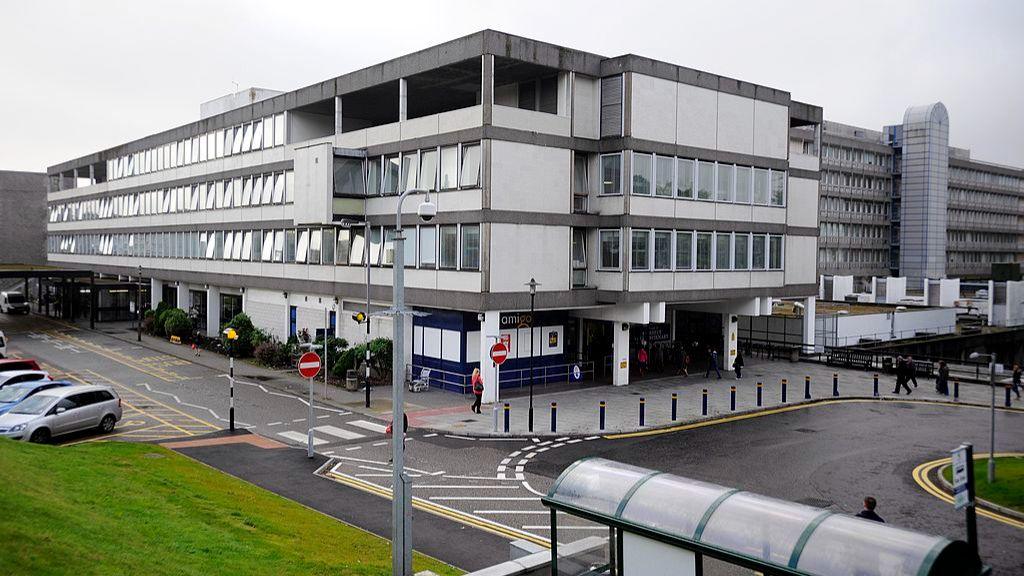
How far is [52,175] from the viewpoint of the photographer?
86.4 metres

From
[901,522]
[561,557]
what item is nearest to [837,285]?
[901,522]

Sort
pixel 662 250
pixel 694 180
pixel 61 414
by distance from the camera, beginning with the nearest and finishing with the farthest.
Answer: pixel 61 414, pixel 662 250, pixel 694 180

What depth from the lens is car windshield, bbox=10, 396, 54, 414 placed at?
23766mm

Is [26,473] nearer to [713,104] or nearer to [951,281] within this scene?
[713,104]

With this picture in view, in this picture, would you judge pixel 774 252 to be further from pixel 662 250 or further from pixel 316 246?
pixel 316 246

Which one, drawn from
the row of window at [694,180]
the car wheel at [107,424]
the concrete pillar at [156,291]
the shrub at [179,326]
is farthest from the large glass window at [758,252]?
the concrete pillar at [156,291]

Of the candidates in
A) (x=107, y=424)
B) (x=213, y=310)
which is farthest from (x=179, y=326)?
(x=107, y=424)

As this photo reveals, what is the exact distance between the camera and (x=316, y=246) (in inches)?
1708

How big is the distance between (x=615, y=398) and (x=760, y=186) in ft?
49.8

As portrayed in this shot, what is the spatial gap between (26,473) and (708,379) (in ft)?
100

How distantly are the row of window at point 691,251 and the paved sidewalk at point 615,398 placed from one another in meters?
5.50

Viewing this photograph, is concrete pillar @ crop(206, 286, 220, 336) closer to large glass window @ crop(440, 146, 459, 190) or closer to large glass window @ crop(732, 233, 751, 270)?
large glass window @ crop(440, 146, 459, 190)

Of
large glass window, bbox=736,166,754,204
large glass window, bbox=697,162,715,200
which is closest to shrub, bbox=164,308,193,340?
large glass window, bbox=697,162,715,200

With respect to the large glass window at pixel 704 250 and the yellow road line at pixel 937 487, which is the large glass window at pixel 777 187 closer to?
the large glass window at pixel 704 250
